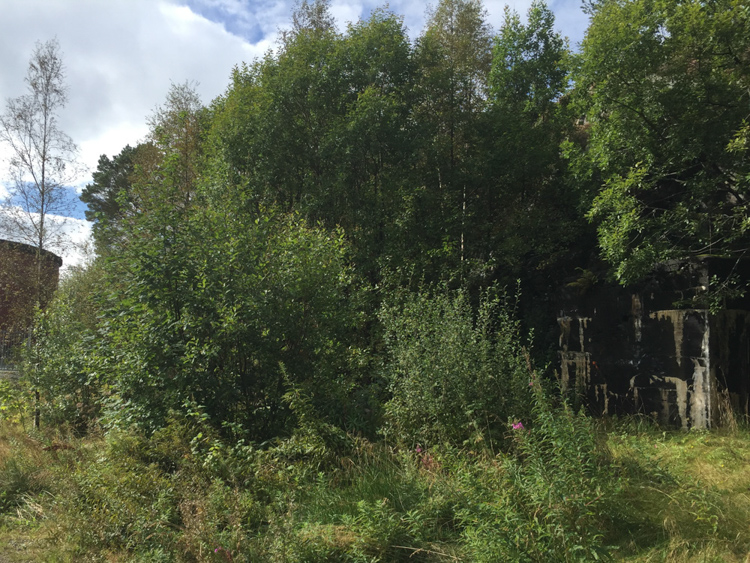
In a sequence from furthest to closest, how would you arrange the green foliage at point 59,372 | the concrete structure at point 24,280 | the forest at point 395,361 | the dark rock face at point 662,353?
the concrete structure at point 24,280
the green foliage at point 59,372
the dark rock face at point 662,353
the forest at point 395,361

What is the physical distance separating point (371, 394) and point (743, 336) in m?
6.80

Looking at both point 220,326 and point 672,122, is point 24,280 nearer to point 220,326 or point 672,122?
point 220,326

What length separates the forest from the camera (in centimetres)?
400

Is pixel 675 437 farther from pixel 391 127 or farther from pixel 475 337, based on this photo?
pixel 391 127

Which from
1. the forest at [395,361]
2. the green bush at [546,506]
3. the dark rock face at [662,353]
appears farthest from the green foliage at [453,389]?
the dark rock face at [662,353]

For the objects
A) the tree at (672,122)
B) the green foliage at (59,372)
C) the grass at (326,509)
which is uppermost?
the tree at (672,122)

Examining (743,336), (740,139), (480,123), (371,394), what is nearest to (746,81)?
(740,139)

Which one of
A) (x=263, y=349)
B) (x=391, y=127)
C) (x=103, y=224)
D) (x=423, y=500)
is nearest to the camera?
(x=423, y=500)

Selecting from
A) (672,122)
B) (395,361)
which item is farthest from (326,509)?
(672,122)

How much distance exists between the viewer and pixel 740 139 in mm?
7078

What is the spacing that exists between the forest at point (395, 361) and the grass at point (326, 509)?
27mm

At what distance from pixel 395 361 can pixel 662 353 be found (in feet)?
17.0

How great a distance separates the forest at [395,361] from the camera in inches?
157

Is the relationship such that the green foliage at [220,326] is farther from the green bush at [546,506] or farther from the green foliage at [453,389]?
the green bush at [546,506]
